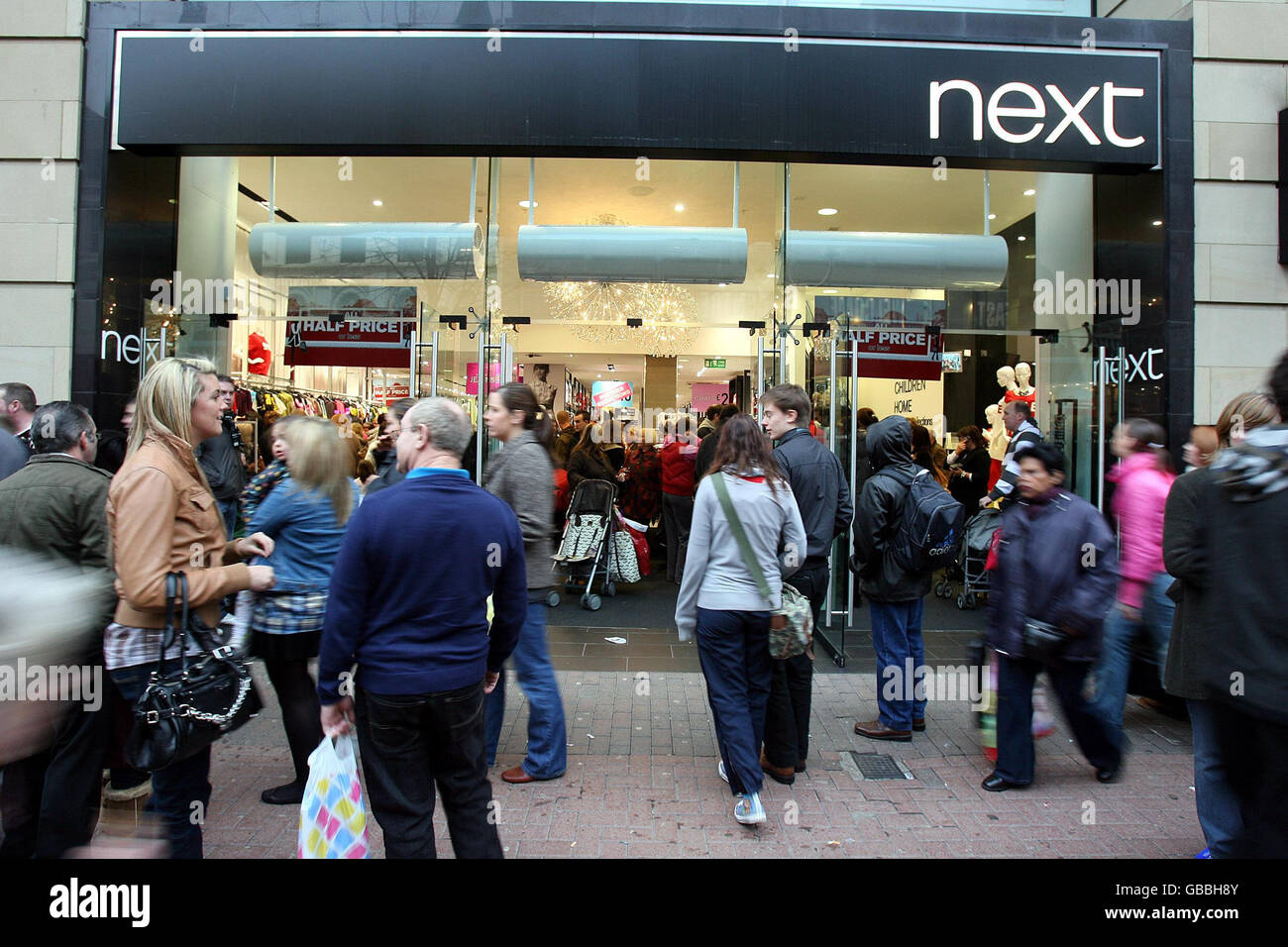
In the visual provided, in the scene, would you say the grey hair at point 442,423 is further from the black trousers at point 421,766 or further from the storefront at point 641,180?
the storefront at point 641,180

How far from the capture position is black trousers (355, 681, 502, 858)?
2.58 m

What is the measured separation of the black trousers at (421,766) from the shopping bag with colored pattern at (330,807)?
0.11 m

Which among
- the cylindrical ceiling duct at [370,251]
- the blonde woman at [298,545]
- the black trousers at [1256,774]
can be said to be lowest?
the black trousers at [1256,774]

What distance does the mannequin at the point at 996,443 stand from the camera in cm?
890

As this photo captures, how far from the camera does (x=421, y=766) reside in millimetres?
2660

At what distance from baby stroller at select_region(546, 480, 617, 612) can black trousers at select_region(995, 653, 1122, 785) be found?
449cm

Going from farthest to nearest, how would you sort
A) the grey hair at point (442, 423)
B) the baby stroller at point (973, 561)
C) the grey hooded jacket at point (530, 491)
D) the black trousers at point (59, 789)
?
the baby stroller at point (973, 561)
the grey hooded jacket at point (530, 491)
the black trousers at point (59, 789)
the grey hair at point (442, 423)

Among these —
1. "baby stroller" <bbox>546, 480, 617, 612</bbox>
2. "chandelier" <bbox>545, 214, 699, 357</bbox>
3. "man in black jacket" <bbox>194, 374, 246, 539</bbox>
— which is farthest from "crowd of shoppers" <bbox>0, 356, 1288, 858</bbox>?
"chandelier" <bbox>545, 214, 699, 357</bbox>

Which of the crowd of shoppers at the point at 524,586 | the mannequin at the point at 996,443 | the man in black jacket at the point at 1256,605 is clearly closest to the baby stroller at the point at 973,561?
the mannequin at the point at 996,443

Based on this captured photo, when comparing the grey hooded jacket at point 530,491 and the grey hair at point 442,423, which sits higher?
the grey hair at point 442,423

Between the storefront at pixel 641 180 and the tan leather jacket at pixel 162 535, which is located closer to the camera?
the tan leather jacket at pixel 162 535

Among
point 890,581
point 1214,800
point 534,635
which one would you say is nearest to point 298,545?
point 534,635

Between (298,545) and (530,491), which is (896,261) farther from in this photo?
(298,545)

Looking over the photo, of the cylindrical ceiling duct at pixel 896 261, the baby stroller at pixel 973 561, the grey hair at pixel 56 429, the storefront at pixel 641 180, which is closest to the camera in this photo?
the grey hair at pixel 56 429
